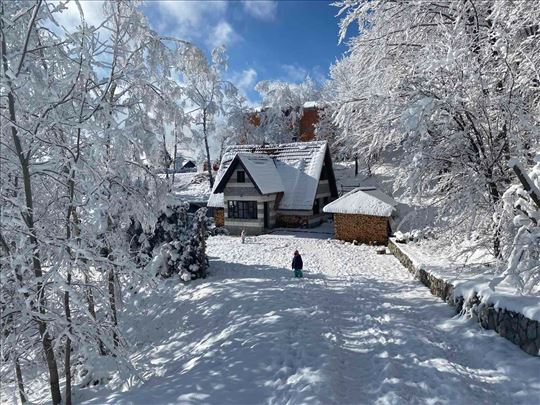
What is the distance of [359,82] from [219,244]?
13136 mm

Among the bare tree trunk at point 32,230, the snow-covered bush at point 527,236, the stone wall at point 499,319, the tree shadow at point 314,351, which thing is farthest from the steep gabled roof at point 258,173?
the bare tree trunk at point 32,230

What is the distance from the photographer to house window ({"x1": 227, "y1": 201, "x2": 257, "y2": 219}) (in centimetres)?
2388

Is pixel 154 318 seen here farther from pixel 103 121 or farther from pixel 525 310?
pixel 525 310

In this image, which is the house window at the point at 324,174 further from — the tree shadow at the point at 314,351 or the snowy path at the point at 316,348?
the tree shadow at the point at 314,351

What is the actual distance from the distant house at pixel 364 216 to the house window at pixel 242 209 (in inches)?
230

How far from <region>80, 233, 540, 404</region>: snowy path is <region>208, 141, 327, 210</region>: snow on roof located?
455 inches

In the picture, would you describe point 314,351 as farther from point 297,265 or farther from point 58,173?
point 297,265

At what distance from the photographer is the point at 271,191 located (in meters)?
23.5

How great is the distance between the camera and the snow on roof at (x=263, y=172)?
75.9 feet

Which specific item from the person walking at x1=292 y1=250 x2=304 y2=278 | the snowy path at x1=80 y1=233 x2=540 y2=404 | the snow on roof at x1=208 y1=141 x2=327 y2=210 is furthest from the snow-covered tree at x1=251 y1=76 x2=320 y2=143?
the snowy path at x1=80 y1=233 x2=540 y2=404

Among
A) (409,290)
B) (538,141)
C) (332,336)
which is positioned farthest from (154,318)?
(538,141)

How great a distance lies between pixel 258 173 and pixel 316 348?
17.6 meters

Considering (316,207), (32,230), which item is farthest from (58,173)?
(316,207)

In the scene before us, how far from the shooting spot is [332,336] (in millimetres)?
7590
